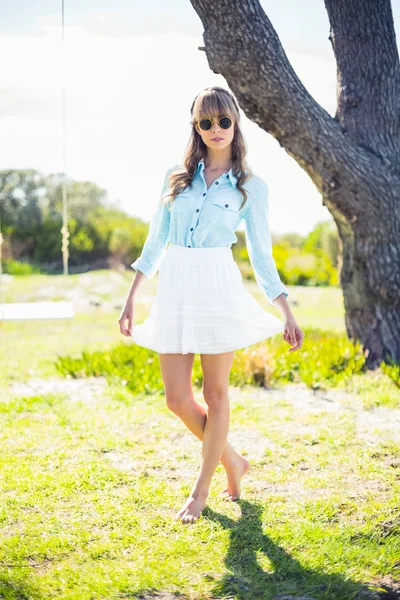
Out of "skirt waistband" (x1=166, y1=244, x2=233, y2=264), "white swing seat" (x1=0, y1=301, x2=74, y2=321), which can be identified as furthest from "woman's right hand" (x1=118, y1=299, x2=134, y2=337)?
"white swing seat" (x1=0, y1=301, x2=74, y2=321)

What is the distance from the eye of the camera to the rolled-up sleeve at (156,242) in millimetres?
2775

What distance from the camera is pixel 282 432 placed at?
397 centimetres

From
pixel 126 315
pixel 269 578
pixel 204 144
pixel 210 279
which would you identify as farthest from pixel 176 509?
pixel 204 144

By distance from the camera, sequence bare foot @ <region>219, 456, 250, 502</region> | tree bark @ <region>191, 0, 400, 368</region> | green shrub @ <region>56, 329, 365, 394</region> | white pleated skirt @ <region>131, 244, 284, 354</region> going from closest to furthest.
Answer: white pleated skirt @ <region>131, 244, 284, 354</region>
bare foot @ <region>219, 456, 250, 502</region>
tree bark @ <region>191, 0, 400, 368</region>
green shrub @ <region>56, 329, 365, 394</region>

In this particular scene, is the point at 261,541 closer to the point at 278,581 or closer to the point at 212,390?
the point at 278,581

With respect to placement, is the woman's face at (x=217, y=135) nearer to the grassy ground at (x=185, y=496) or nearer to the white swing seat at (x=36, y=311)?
the grassy ground at (x=185, y=496)

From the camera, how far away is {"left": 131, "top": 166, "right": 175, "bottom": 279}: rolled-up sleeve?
9.11 feet

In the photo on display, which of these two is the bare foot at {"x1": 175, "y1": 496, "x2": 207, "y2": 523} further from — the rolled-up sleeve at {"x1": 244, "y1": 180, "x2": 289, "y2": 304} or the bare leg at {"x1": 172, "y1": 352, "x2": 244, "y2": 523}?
the rolled-up sleeve at {"x1": 244, "y1": 180, "x2": 289, "y2": 304}

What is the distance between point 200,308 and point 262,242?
1.16 feet

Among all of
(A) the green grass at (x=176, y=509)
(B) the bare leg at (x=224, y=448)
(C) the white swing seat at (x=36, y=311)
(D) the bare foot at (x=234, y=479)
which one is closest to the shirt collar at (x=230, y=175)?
(B) the bare leg at (x=224, y=448)

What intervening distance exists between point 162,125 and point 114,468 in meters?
12.0

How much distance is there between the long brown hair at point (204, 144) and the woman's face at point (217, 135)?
34 millimetres

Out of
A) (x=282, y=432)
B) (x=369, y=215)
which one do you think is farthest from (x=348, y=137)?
(x=282, y=432)

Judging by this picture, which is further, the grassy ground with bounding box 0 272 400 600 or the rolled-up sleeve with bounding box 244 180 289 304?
the rolled-up sleeve with bounding box 244 180 289 304
